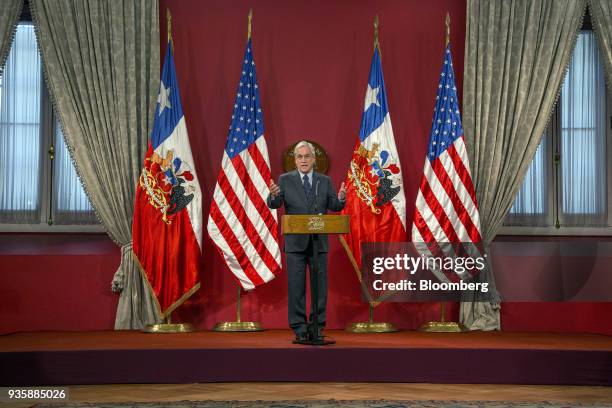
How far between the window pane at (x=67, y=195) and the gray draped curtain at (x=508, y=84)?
3495 millimetres

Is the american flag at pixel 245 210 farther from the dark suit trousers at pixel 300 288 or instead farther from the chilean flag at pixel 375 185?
the dark suit trousers at pixel 300 288

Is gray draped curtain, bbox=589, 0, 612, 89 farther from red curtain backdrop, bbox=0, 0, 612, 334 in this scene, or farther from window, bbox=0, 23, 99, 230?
window, bbox=0, 23, 99, 230

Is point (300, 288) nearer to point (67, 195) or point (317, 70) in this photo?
point (317, 70)

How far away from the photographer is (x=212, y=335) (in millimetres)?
6312

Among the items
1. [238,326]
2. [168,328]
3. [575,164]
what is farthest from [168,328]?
[575,164]

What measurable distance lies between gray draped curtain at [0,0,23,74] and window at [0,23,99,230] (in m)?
0.18

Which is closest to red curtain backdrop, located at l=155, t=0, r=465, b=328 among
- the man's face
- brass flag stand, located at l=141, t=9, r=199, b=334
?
brass flag stand, located at l=141, t=9, r=199, b=334

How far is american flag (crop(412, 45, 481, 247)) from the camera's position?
6.75 meters

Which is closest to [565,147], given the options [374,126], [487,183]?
[487,183]

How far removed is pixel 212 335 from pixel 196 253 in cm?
75

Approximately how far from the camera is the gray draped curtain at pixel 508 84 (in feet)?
23.3

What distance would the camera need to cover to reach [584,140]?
7.47m

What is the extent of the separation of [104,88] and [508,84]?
358cm

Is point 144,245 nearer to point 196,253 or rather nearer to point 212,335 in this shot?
point 196,253
